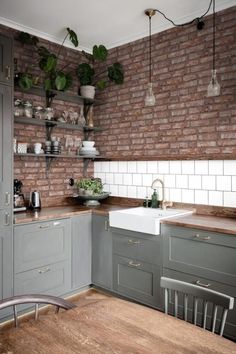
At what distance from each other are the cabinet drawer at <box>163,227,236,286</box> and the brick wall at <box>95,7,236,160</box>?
88 centimetres

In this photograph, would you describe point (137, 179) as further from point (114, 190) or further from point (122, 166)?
point (114, 190)

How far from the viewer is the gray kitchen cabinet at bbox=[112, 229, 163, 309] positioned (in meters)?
2.80

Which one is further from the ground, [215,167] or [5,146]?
[5,146]

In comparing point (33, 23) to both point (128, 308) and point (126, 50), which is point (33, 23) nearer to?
point (126, 50)

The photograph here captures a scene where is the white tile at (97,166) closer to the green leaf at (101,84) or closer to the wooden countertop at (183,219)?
the wooden countertop at (183,219)

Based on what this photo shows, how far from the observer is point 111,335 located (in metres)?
1.09

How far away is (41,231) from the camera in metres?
2.93

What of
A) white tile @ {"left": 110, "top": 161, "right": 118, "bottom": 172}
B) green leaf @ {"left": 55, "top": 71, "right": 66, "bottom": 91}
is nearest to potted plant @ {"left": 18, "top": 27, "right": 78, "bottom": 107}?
green leaf @ {"left": 55, "top": 71, "right": 66, "bottom": 91}

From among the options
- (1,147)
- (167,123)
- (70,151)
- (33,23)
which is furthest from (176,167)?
(33,23)

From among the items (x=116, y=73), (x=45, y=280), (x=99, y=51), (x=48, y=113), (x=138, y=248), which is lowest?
(x=45, y=280)

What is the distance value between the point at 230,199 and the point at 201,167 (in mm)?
433

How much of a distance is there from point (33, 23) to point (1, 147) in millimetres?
1546

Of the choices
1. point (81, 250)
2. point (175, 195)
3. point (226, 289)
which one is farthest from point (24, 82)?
point (226, 289)

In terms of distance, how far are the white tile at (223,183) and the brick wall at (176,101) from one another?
21 cm
